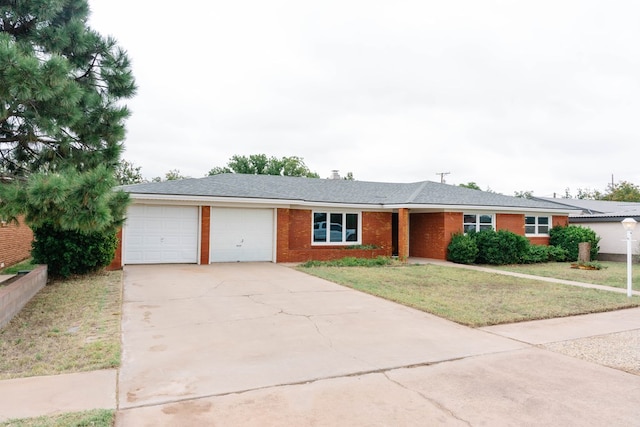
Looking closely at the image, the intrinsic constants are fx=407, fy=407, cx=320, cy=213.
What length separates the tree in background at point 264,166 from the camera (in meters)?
45.7

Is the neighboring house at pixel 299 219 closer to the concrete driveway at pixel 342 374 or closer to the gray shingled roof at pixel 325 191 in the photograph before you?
the gray shingled roof at pixel 325 191

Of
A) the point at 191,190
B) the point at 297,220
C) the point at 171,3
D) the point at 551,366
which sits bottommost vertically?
the point at 551,366

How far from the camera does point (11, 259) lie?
1495 cm

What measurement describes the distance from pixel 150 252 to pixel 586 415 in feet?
47.3

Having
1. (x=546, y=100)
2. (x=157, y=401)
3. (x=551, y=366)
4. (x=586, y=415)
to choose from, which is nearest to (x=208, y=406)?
(x=157, y=401)

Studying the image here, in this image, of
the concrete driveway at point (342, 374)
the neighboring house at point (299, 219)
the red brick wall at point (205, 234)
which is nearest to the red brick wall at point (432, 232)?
the neighboring house at point (299, 219)

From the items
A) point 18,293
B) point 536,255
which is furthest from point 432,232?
point 18,293

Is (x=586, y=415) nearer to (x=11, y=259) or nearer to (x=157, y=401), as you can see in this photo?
(x=157, y=401)

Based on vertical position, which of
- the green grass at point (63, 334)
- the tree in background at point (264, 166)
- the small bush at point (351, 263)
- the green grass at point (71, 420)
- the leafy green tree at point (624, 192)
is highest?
the tree in background at point (264, 166)

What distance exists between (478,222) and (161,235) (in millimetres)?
14265

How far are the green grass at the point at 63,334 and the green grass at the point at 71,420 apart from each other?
51.8 inches

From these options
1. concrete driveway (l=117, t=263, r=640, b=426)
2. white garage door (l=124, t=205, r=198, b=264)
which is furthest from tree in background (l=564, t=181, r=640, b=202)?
concrete driveway (l=117, t=263, r=640, b=426)

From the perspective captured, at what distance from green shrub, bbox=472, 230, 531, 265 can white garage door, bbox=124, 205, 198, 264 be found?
40.1 ft

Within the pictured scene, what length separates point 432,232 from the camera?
19453mm
